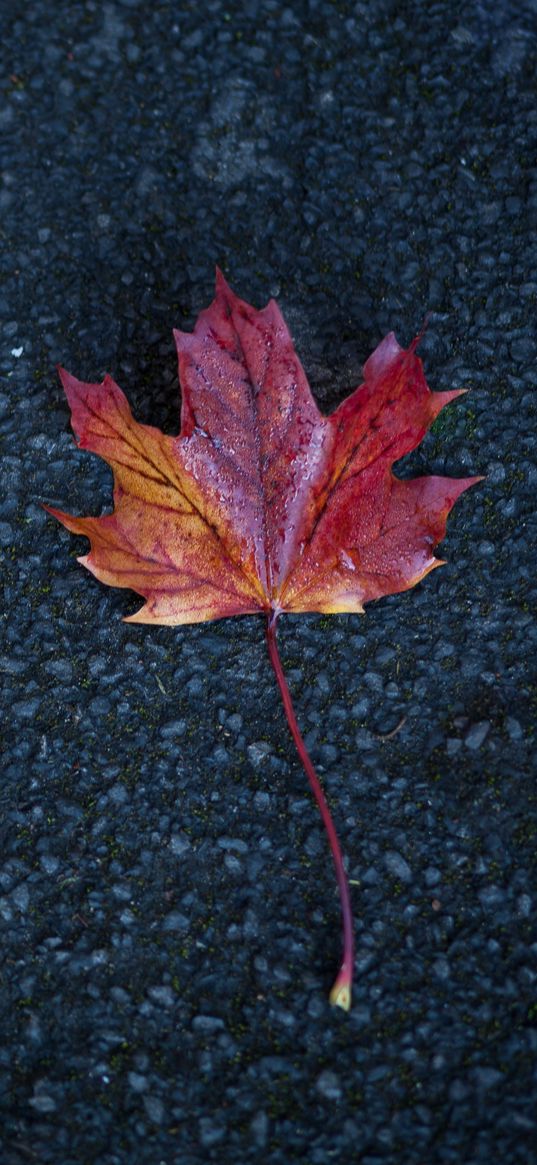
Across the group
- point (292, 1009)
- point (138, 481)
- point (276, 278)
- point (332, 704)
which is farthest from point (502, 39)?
point (292, 1009)

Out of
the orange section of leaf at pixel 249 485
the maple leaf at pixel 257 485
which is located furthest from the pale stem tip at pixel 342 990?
the orange section of leaf at pixel 249 485

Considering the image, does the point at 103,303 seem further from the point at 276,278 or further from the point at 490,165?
the point at 490,165

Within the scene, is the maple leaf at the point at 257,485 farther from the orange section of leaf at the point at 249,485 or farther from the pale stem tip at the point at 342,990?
the pale stem tip at the point at 342,990

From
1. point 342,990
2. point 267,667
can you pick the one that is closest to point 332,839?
point 342,990

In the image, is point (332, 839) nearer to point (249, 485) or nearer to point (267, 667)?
point (267, 667)

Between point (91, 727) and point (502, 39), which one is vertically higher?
point (502, 39)
